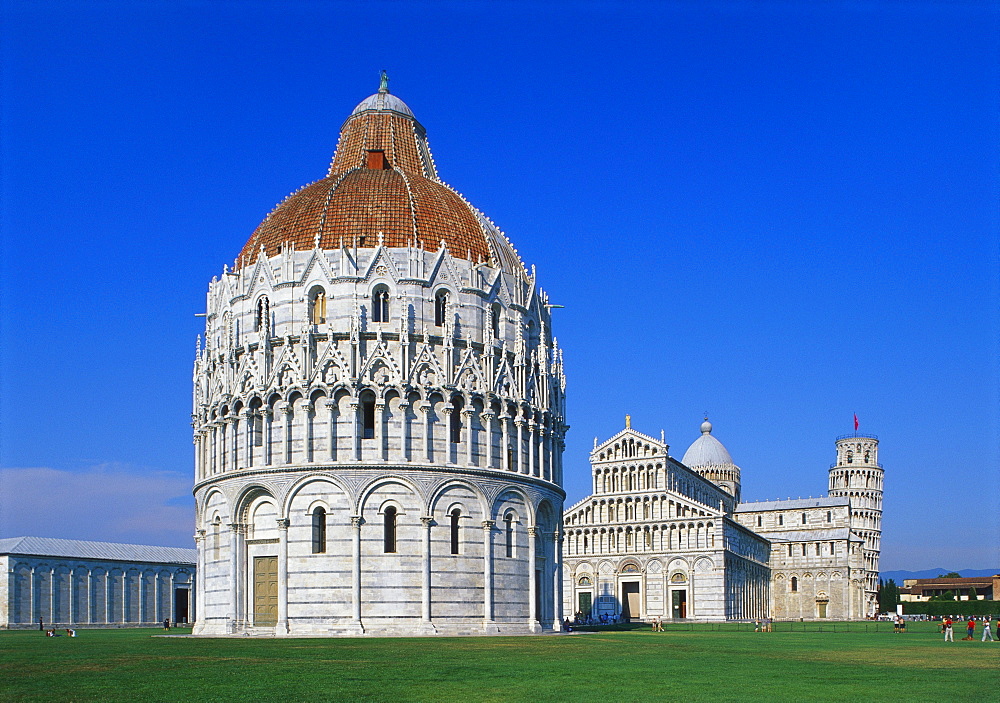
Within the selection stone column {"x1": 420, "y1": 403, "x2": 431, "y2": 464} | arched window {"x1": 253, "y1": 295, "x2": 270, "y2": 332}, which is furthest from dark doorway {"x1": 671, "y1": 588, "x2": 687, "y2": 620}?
arched window {"x1": 253, "y1": 295, "x2": 270, "y2": 332}

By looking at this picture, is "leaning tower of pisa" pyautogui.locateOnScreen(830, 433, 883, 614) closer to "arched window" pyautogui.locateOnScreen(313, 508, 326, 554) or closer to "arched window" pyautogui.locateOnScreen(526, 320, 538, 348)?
"arched window" pyautogui.locateOnScreen(526, 320, 538, 348)

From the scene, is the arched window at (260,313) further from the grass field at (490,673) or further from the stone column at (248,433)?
the grass field at (490,673)

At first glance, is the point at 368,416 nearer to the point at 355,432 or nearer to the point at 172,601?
the point at 355,432

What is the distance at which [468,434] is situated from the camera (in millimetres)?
53250

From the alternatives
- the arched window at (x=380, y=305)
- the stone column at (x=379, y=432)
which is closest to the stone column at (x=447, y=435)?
the stone column at (x=379, y=432)

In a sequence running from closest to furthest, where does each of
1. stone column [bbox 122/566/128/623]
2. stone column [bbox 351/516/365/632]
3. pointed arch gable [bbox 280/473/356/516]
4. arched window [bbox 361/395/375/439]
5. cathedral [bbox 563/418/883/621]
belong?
stone column [bbox 351/516/365/632] < pointed arch gable [bbox 280/473/356/516] < arched window [bbox 361/395/375/439] < stone column [bbox 122/566/128/623] < cathedral [bbox 563/418/883/621]

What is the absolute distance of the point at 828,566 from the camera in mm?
141500

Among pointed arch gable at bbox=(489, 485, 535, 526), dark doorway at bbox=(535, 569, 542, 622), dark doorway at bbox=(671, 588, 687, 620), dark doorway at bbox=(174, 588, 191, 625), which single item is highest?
pointed arch gable at bbox=(489, 485, 535, 526)

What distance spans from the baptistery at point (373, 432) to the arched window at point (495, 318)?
17 cm

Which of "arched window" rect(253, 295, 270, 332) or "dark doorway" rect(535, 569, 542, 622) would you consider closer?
"arched window" rect(253, 295, 270, 332)

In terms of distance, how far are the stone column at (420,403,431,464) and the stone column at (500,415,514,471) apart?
4.27 meters

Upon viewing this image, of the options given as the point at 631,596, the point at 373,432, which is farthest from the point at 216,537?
the point at 631,596

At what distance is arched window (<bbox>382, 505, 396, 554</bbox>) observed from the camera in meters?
51.1

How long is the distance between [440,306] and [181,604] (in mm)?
55789
